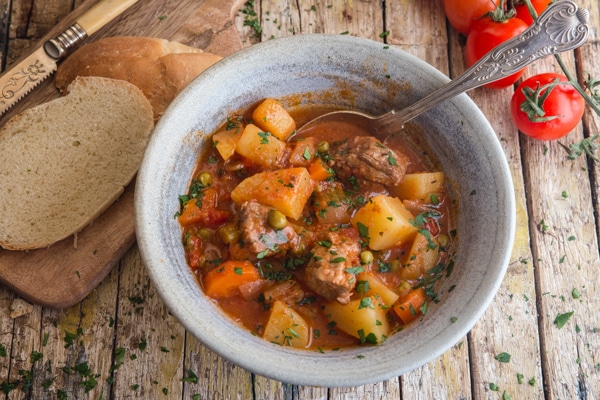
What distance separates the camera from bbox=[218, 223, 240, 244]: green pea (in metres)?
3.73

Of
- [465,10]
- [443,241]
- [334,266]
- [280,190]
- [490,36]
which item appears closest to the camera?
[334,266]

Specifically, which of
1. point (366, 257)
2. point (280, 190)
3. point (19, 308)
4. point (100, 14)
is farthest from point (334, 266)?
point (100, 14)

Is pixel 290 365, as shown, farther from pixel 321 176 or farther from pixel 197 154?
pixel 197 154

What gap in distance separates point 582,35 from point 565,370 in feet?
7.98

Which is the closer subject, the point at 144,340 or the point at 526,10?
the point at 144,340

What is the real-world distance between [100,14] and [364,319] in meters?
3.05

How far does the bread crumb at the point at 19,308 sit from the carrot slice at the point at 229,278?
1.60 m

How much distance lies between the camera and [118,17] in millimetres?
4844

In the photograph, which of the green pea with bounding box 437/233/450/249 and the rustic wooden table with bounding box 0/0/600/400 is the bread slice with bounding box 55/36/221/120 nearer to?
the rustic wooden table with bounding box 0/0/600/400

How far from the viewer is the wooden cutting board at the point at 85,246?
429 centimetres

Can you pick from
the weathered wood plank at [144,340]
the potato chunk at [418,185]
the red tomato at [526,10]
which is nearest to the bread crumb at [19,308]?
the weathered wood plank at [144,340]

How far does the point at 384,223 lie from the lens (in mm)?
3682

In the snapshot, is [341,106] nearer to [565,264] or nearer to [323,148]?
[323,148]

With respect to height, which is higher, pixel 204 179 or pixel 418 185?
pixel 418 185
